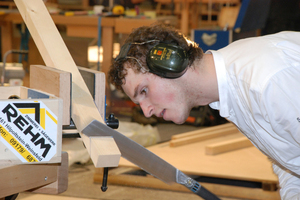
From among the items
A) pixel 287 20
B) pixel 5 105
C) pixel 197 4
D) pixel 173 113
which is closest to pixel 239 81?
pixel 173 113

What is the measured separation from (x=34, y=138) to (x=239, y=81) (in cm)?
50

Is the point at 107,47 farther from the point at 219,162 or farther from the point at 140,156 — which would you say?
the point at 140,156

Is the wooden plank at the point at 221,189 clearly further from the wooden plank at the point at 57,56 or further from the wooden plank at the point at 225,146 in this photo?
the wooden plank at the point at 57,56

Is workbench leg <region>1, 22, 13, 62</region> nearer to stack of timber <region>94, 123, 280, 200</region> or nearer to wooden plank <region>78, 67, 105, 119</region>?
stack of timber <region>94, 123, 280, 200</region>

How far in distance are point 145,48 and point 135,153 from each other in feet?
1.18

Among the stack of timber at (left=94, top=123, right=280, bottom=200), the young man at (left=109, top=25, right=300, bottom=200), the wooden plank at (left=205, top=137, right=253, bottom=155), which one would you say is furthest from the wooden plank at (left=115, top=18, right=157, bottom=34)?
the young man at (left=109, top=25, right=300, bottom=200)

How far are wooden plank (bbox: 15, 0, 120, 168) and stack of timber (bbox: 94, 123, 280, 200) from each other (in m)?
0.82

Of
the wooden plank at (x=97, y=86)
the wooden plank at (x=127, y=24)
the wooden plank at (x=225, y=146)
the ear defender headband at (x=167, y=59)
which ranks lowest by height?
the wooden plank at (x=225, y=146)

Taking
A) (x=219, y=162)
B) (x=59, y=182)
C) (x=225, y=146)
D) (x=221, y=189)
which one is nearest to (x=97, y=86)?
(x=59, y=182)

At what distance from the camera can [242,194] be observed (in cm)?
161

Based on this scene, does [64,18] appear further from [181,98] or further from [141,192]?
[181,98]

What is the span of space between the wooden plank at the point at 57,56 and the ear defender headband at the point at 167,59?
0.71 feet

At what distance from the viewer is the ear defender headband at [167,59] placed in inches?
32.4

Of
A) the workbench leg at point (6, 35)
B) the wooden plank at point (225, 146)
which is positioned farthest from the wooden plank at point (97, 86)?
the workbench leg at point (6, 35)
